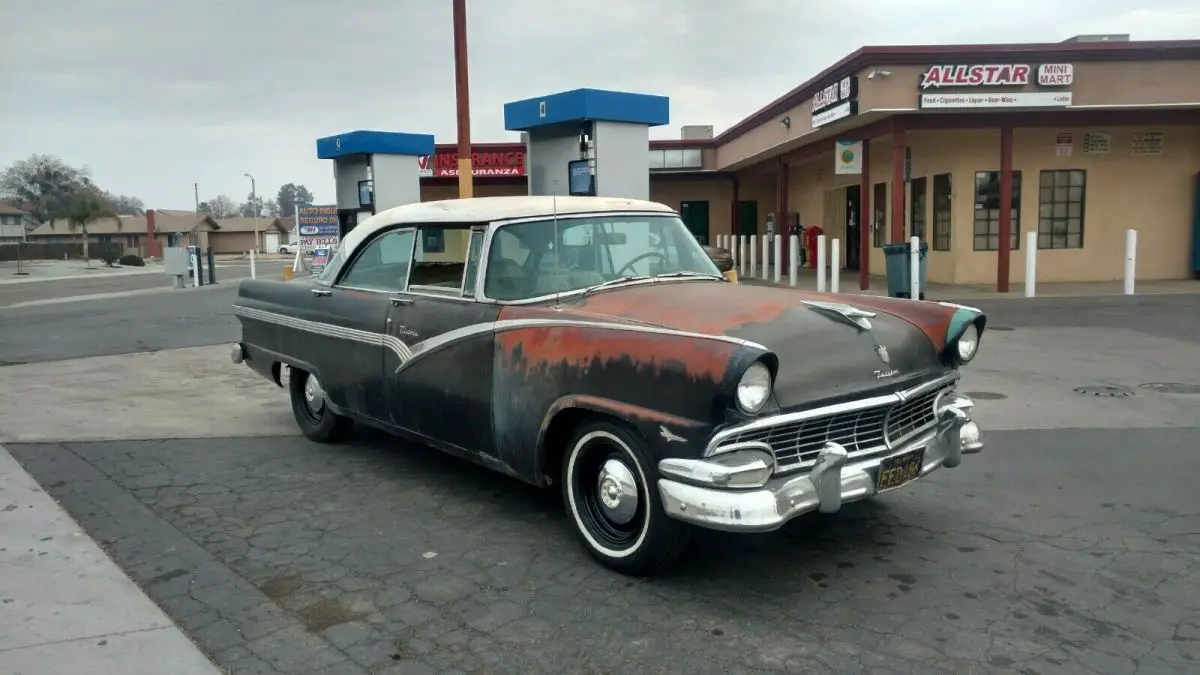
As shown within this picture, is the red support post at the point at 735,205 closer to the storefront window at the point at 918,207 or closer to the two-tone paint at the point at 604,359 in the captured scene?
the storefront window at the point at 918,207

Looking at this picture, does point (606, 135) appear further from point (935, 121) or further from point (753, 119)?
point (753, 119)

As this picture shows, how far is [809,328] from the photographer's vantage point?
3.86 metres

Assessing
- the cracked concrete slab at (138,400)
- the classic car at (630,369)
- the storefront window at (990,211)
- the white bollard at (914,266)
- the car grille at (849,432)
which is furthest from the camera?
the storefront window at (990,211)

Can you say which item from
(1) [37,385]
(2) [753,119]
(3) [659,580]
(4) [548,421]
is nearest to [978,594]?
(3) [659,580]

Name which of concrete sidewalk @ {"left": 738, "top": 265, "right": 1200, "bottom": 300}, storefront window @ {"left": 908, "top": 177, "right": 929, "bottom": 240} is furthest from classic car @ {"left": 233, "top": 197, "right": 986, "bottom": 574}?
storefront window @ {"left": 908, "top": 177, "right": 929, "bottom": 240}

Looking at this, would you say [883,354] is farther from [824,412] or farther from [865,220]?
[865,220]

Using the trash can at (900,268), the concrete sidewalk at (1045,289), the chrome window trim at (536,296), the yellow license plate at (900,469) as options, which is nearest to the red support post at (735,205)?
the concrete sidewalk at (1045,289)

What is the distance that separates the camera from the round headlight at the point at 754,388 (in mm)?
3338

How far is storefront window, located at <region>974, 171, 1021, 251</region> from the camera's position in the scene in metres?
17.4

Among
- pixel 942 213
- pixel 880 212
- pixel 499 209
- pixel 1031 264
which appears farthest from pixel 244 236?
pixel 499 209

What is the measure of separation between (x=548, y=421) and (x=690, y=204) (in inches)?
1035

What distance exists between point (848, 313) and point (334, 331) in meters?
3.16

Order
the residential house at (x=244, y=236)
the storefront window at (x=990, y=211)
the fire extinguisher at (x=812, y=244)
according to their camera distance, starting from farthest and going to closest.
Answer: the residential house at (x=244, y=236) → the fire extinguisher at (x=812, y=244) → the storefront window at (x=990, y=211)

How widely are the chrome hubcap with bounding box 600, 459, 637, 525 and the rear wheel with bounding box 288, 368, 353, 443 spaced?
104 inches
